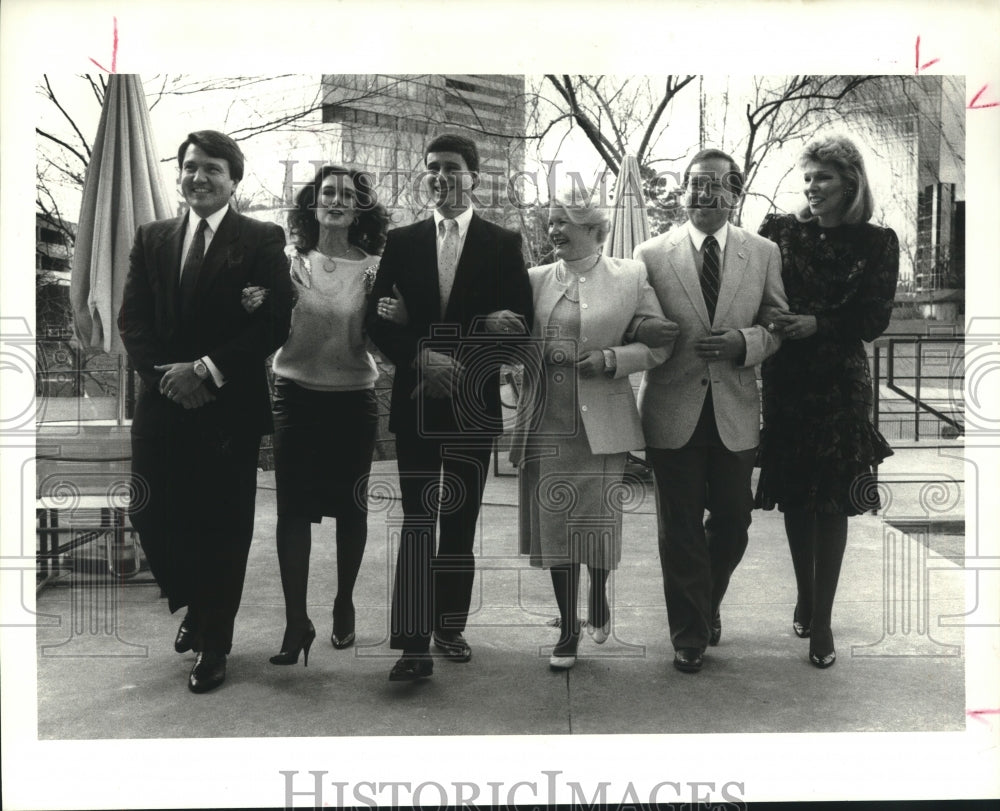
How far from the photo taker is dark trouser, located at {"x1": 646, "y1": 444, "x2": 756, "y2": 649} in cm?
418

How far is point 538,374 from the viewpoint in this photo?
411cm

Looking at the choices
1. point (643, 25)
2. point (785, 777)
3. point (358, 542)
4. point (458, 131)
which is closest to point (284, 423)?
point (358, 542)

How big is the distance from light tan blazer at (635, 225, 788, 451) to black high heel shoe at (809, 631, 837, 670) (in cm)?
72

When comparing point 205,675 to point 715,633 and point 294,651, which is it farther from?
point 715,633

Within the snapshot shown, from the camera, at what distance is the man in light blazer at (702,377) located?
4.16 metres

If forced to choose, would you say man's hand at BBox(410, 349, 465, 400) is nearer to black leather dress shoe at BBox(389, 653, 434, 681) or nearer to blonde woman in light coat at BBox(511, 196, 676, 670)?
blonde woman in light coat at BBox(511, 196, 676, 670)

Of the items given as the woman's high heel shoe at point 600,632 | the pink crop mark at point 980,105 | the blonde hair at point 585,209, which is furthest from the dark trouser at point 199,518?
the pink crop mark at point 980,105

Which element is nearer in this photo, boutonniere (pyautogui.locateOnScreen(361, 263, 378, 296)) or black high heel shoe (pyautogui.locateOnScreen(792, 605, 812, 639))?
boutonniere (pyautogui.locateOnScreen(361, 263, 378, 296))

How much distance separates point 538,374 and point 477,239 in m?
0.51

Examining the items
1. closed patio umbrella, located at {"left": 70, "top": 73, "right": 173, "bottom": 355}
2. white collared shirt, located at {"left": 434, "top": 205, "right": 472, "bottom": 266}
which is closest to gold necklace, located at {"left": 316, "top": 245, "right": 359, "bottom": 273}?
white collared shirt, located at {"left": 434, "top": 205, "right": 472, "bottom": 266}

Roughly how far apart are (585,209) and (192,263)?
4.50 feet

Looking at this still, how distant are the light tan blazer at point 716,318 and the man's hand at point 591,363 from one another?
26 cm

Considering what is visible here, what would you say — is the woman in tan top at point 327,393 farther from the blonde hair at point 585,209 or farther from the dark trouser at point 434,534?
the blonde hair at point 585,209

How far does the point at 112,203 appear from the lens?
Result: 160 inches
